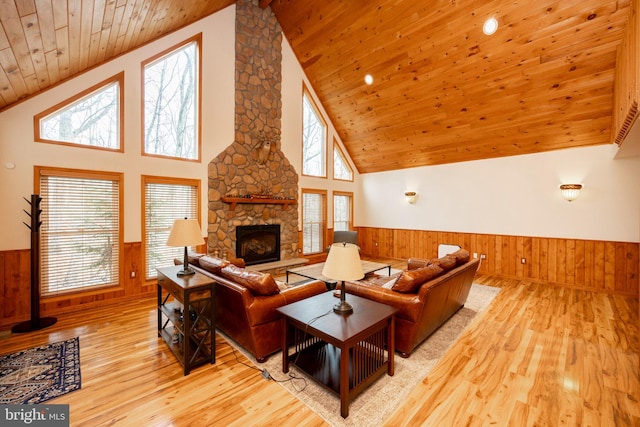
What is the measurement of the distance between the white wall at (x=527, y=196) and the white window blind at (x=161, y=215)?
17.6 feet

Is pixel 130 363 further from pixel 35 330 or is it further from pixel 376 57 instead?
pixel 376 57

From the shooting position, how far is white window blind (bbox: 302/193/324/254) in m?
7.02

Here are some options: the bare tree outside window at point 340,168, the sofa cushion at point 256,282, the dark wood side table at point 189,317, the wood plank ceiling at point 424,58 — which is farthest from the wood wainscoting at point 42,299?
the bare tree outside window at point 340,168

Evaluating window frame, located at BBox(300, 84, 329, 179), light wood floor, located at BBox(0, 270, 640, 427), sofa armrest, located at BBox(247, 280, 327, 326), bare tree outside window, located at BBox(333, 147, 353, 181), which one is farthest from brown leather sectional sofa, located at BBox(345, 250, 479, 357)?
bare tree outside window, located at BBox(333, 147, 353, 181)

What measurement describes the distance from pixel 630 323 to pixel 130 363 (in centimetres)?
596

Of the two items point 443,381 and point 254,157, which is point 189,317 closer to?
point 443,381

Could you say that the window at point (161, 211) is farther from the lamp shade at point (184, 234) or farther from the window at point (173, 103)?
the lamp shade at point (184, 234)

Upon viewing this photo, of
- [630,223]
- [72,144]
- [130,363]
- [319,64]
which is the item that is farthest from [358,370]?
[319,64]

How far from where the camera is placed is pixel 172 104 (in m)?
4.88

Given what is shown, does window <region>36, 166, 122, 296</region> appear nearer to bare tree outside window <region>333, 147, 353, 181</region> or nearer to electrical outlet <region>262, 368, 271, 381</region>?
electrical outlet <region>262, 368, 271, 381</region>

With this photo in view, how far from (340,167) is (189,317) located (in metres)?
6.27

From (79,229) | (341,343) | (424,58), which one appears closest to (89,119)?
(79,229)

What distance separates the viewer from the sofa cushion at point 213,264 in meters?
3.04

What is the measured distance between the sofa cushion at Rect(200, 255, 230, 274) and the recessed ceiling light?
4897mm
